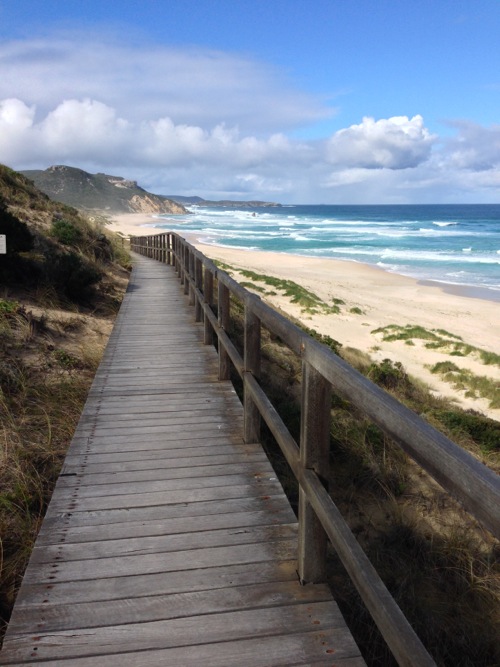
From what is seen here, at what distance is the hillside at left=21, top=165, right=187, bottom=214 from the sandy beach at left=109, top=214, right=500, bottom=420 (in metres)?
113

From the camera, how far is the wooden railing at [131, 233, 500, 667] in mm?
1200

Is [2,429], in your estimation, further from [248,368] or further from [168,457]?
[248,368]

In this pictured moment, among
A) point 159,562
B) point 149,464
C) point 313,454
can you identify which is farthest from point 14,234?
point 313,454

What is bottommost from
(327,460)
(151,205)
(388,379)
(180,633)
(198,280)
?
(388,379)

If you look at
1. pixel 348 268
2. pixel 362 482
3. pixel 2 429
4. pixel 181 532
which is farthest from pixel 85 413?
pixel 348 268

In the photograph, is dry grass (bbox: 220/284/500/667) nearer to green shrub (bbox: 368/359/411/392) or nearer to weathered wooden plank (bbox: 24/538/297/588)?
weathered wooden plank (bbox: 24/538/297/588)

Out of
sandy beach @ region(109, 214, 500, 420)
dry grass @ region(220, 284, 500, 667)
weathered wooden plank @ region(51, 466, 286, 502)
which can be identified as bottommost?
sandy beach @ region(109, 214, 500, 420)

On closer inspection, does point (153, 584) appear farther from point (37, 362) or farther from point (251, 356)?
point (37, 362)

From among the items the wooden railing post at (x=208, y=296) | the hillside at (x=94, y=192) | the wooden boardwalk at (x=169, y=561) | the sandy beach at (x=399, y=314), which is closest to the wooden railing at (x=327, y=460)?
the wooden boardwalk at (x=169, y=561)

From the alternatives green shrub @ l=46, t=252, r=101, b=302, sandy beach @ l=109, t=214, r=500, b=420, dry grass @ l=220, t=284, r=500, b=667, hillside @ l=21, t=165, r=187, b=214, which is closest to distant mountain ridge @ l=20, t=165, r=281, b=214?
hillside @ l=21, t=165, r=187, b=214

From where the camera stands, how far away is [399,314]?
2034cm

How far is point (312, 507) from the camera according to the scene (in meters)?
2.19

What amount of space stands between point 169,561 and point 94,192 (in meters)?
159

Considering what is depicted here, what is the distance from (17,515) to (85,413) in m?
1.39
